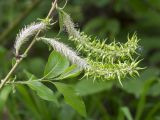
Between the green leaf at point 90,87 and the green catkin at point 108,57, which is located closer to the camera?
the green catkin at point 108,57

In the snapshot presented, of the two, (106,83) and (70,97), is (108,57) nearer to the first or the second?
(70,97)

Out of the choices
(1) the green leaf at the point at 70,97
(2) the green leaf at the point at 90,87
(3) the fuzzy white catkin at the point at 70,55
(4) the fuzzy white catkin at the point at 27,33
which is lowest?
(1) the green leaf at the point at 70,97

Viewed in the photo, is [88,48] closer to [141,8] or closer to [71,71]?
[71,71]

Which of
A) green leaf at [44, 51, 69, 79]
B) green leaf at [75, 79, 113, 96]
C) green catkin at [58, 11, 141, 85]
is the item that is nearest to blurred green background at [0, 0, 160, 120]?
green leaf at [75, 79, 113, 96]

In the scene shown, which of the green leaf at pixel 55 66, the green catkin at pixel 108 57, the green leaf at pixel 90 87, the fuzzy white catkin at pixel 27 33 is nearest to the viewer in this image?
the green catkin at pixel 108 57

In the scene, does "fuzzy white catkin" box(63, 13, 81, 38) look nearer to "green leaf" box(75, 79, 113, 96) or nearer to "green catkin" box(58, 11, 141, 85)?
"green catkin" box(58, 11, 141, 85)

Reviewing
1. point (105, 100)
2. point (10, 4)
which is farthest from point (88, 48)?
point (10, 4)

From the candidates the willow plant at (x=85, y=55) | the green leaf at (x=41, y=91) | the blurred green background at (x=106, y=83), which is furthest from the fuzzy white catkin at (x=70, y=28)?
the blurred green background at (x=106, y=83)

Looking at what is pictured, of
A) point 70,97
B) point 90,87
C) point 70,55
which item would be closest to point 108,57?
point 70,55

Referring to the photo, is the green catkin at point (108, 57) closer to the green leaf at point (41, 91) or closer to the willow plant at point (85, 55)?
the willow plant at point (85, 55)
